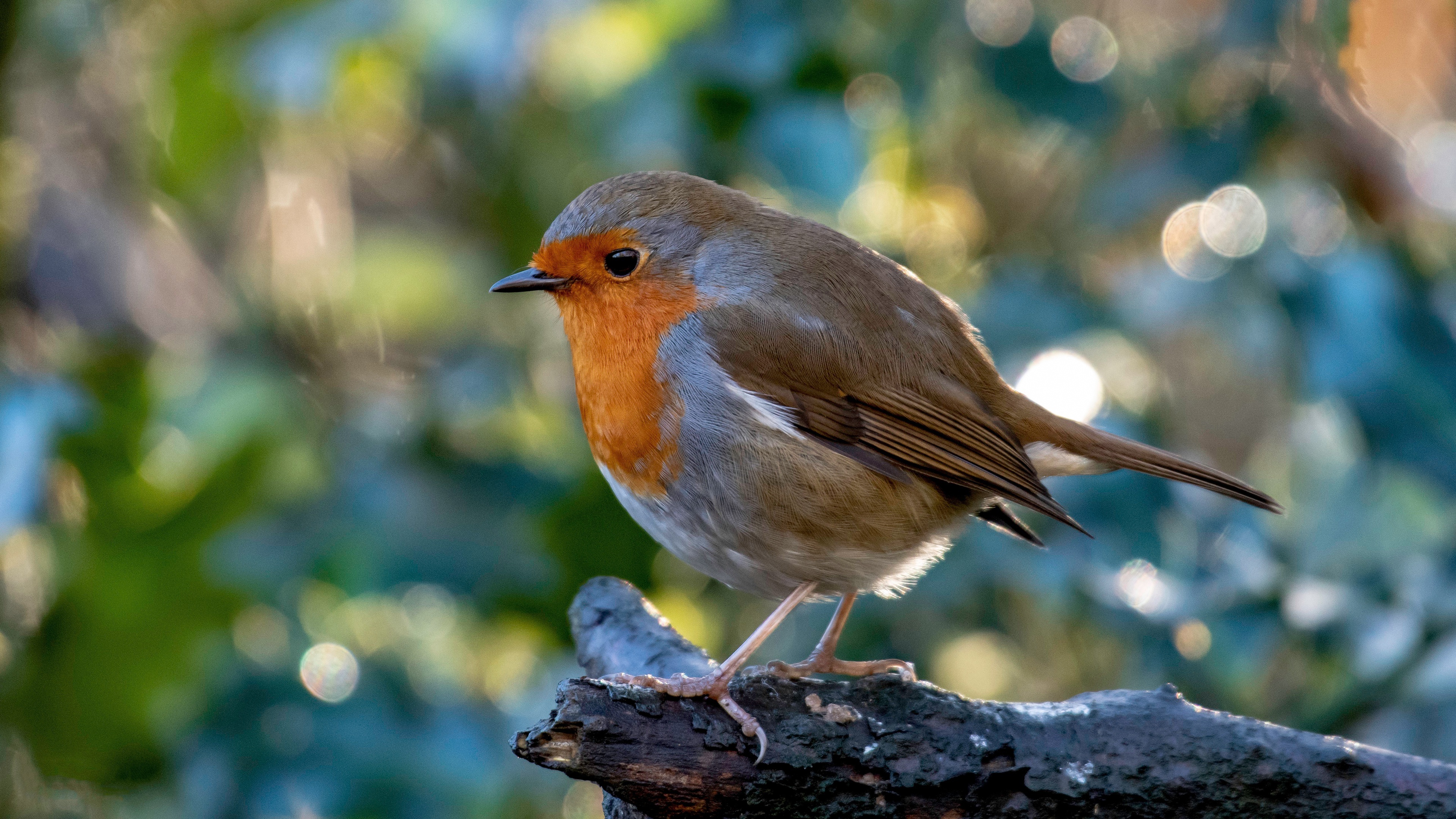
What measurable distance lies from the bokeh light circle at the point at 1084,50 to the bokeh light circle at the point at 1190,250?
0.45 meters

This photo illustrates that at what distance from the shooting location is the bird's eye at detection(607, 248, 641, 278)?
2.24m

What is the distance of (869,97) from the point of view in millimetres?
2773

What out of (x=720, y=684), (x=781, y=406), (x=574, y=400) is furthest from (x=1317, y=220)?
(x=720, y=684)

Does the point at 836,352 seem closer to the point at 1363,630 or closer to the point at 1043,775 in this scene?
the point at 1043,775

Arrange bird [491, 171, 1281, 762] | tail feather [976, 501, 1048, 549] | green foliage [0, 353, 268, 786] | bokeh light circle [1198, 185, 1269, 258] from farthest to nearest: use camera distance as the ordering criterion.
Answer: green foliage [0, 353, 268, 786], bokeh light circle [1198, 185, 1269, 258], tail feather [976, 501, 1048, 549], bird [491, 171, 1281, 762]

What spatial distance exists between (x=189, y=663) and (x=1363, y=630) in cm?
266

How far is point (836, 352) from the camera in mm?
2195

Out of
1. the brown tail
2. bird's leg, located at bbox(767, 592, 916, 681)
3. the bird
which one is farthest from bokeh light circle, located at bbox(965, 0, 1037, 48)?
bird's leg, located at bbox(767, 592, 916, 681)

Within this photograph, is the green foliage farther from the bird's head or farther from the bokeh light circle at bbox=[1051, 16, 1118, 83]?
the bokeh light circle at bbox=[1051, 16, 1118, 83]

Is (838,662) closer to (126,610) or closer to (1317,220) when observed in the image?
(1317,220)

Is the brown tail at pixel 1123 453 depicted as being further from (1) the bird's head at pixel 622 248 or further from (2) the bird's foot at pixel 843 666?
(1) the bird's head at pixel 622 248

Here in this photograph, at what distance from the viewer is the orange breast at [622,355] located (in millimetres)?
2105

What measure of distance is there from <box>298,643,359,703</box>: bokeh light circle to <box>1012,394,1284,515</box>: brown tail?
151 centimetres

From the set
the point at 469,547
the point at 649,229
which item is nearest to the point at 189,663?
the point at 469,547
